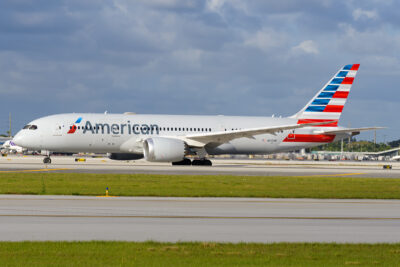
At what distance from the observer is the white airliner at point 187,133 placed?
51062mm

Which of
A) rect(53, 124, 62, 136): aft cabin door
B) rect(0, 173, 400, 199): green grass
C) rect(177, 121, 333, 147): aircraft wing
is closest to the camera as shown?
rect(0, 173, 400, 199): green grass

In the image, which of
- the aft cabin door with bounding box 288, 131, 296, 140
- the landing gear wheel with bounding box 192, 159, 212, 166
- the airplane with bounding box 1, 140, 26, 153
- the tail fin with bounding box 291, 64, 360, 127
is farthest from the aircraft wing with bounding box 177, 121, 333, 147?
the airplane with bounding box 1, 140, 26, 153

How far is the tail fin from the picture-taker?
5906 centimetres

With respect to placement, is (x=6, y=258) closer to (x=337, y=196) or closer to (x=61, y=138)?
(x=337, y=196)

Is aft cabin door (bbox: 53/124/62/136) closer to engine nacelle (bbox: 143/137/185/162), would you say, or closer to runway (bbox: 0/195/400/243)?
engine nacelle (bbox: 143/137/185/162)

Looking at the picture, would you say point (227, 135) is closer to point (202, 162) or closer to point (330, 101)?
point (202, 162)

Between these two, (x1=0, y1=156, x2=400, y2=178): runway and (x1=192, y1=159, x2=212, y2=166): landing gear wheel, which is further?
(x1=192, y1=159, x2=212, y2=166): landing gear wheel

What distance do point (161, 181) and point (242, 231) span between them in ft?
55.1

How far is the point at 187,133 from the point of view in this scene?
54.2m

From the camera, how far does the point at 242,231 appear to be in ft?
47.7

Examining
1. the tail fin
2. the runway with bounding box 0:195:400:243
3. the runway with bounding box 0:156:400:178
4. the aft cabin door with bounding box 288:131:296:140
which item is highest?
the tail fin

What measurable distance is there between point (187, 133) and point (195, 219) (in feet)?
124

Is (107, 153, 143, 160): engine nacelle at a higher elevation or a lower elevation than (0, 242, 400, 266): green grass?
higher

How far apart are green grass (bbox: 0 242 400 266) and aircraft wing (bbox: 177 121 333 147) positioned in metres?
39.0
